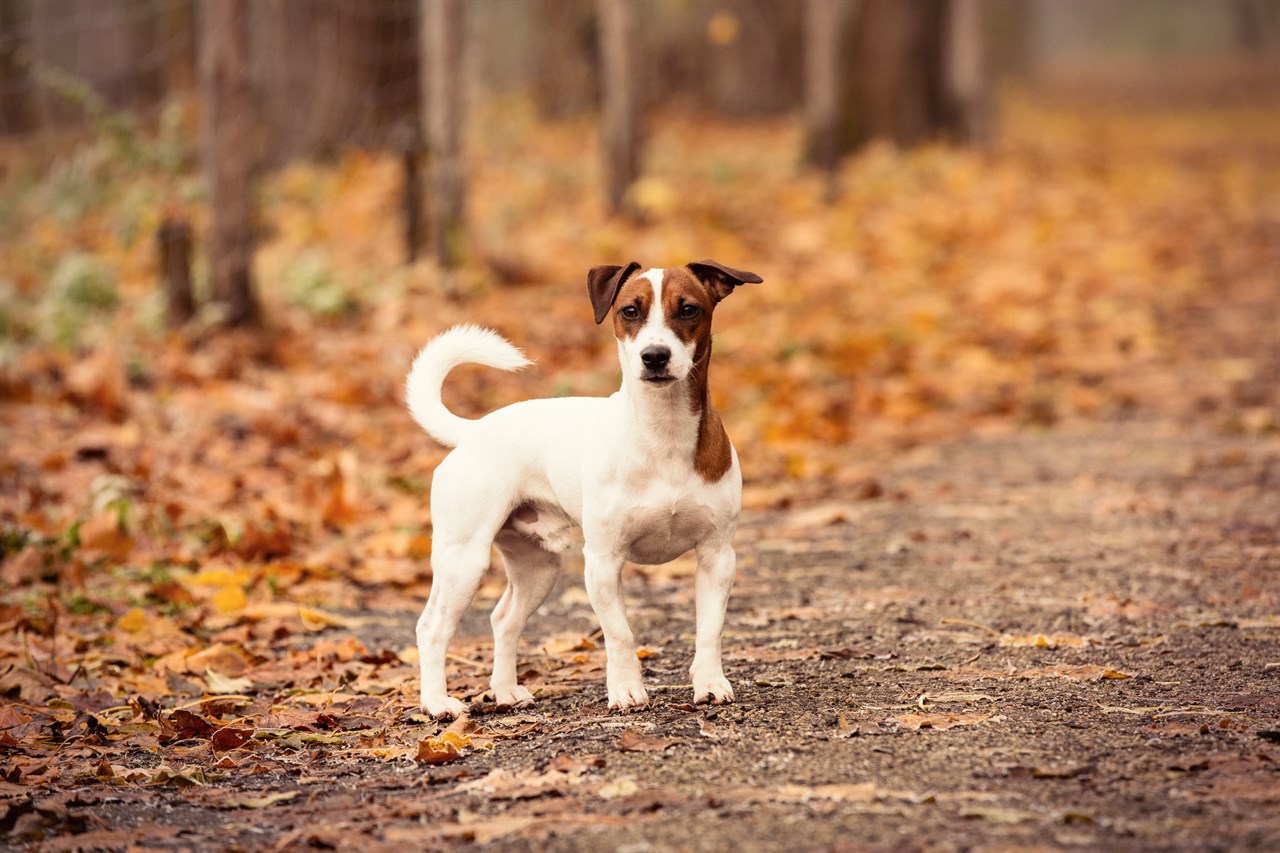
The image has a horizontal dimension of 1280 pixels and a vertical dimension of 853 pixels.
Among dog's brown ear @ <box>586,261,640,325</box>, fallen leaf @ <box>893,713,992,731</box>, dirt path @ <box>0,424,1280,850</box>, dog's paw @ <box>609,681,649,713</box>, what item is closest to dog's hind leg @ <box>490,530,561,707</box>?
dirt path @ <box>0,424,1280,850</box>

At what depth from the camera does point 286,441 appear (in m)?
7.77

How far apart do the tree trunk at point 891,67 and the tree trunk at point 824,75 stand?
2321mm

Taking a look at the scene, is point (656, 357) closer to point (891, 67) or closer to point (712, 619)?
point (712, 619)

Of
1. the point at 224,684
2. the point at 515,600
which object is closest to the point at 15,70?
the point at 224,684

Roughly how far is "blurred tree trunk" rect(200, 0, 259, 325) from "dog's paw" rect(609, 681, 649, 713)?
20.1 feet

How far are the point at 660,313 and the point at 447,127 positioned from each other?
7.47 m

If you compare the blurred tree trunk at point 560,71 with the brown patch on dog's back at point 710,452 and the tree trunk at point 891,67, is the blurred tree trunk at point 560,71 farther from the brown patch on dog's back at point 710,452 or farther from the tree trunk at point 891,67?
the brown patch on dog's back at point 710,452

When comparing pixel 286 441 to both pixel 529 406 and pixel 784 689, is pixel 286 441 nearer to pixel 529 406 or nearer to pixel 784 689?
pixel 529 406

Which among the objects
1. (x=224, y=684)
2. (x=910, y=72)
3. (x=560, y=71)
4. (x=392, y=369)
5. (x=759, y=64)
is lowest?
(x=224, y=684)

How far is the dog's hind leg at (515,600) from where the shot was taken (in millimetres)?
4449

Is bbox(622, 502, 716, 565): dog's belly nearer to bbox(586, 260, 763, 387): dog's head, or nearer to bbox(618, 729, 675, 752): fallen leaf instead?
bbox(586, 260, 763, 387): dog's head

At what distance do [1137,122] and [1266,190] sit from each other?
1563 centimetres

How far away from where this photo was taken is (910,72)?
59.2ft

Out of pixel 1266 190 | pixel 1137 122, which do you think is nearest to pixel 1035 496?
pixel 1266 190
